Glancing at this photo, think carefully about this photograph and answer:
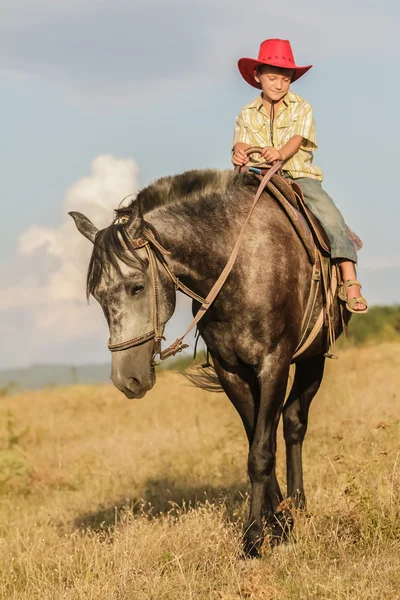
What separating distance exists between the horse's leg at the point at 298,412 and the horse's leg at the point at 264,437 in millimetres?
1220

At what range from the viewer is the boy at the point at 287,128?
662cm

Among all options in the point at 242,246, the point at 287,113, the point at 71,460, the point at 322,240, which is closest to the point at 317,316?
the point at 322,240

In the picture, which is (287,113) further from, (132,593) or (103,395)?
(103,395)

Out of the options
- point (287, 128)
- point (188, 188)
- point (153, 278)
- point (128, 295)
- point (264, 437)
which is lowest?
point (264, 437)

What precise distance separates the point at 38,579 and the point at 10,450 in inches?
249

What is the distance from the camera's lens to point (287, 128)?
6.70m

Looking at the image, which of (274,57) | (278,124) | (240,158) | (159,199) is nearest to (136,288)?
(159,199)

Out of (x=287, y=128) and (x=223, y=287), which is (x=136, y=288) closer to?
(x=223, y=287)

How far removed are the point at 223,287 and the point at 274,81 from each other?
6.48 ft

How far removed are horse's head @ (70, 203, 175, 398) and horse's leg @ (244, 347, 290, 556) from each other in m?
0.99

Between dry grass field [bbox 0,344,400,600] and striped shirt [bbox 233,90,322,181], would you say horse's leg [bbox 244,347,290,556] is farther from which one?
striped shirt [bbox 233,90,322,181]

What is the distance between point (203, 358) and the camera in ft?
24.8

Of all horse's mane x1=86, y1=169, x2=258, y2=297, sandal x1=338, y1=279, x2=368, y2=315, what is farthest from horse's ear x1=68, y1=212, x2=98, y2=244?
sandal x1=338, y1=279, x2=368, y2=315

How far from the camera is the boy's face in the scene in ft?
22.0
